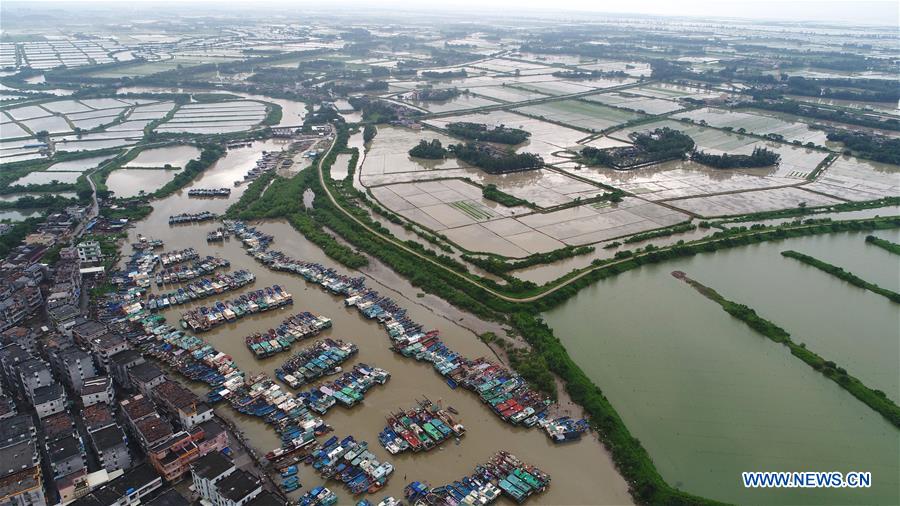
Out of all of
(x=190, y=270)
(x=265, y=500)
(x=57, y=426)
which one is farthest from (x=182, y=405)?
(x=190, y=270)

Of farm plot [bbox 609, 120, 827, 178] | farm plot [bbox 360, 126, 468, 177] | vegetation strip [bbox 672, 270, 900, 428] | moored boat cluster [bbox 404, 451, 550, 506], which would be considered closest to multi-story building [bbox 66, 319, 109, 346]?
moored boat cluster [bbox 404, 451, 550, 506]

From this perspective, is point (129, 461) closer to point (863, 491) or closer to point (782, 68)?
point (863, 491)

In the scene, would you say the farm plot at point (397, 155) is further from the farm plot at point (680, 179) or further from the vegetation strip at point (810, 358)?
the vegetation strip at point (810, 358)

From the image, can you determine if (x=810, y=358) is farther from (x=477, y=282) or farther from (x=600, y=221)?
(x=600, y=221)

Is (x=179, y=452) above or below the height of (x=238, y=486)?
below

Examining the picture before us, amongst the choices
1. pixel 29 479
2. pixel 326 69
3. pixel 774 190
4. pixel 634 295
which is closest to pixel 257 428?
pixel 29 479
